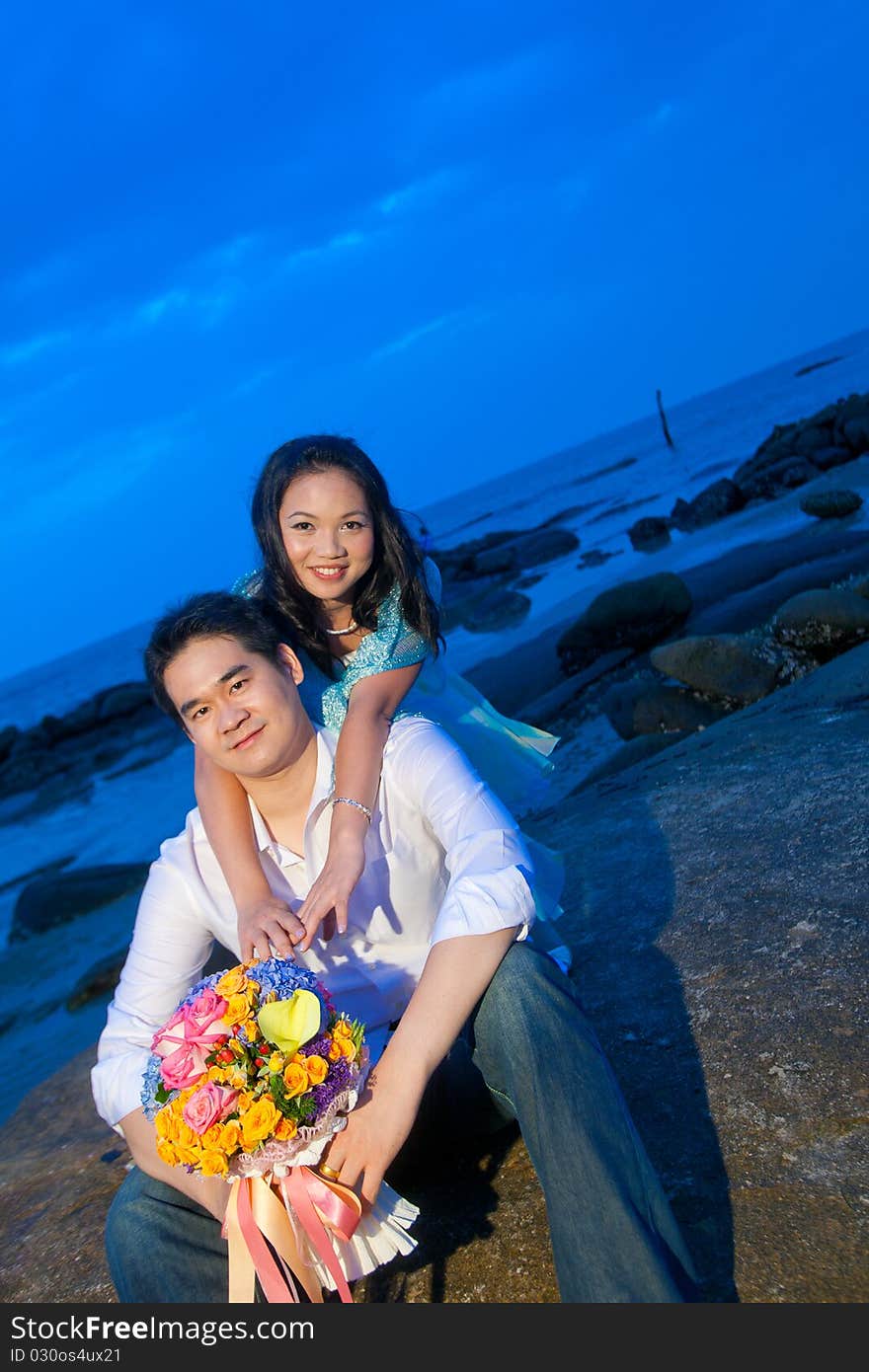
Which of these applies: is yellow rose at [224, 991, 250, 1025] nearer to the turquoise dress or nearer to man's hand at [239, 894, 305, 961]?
man's hand at [239, 894, 305, 961]

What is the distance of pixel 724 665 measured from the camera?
8070mm

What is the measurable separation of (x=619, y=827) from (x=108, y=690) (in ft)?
94.5

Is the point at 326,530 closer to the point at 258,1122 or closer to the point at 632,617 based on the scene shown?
the point at 258,1122

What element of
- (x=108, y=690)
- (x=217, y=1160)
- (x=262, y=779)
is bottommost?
(x=108, y=690)

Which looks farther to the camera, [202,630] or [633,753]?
[633,753]

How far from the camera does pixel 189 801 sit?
13734 millimetres

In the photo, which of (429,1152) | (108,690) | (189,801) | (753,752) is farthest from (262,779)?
(108,690)

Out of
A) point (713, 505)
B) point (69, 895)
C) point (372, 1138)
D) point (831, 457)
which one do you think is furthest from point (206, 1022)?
point (831, 457)

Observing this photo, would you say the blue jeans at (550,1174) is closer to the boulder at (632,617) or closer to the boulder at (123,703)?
the boulder at (632,617)

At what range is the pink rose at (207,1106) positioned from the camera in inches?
74.8

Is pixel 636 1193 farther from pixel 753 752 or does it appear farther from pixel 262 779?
pixel 753 752

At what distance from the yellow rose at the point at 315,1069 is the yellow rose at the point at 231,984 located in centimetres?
19

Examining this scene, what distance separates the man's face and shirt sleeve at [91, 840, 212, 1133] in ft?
1.13

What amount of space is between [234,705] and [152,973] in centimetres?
70
